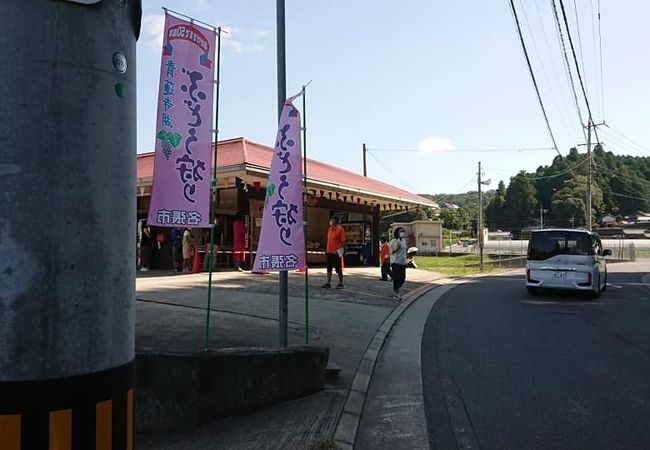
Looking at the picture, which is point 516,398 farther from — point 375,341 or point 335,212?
point 335,212

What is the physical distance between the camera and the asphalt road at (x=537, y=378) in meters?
4.63

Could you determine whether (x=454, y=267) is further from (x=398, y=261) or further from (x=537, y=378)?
(x=537, y=378)

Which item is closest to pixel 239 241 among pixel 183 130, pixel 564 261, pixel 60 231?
pixel 564 261

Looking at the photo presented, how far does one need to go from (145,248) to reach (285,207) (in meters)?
12.8

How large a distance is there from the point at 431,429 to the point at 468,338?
4221mm

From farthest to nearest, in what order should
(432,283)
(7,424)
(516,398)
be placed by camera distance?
(432,283)
(516,398)
(7,424)

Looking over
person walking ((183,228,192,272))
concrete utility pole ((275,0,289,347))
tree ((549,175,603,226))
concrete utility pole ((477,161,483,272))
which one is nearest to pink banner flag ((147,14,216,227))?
concrete utility pole ((275,0,289,347))

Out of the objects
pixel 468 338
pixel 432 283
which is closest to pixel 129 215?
pixel 468 338

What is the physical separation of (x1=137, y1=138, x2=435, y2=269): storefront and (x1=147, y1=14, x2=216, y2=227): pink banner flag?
6724 mm

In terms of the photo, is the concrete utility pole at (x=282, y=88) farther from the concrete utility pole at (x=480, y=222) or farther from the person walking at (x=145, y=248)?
the concrete utility pole at (x=480, y=222)

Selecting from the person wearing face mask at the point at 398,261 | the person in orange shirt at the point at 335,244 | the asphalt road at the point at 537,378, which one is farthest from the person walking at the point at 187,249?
the asphalt road at the point at 537,378

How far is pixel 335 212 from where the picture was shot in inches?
910

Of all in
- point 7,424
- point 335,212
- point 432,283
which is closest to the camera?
point 7,424

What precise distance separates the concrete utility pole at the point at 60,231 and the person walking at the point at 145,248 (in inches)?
630
